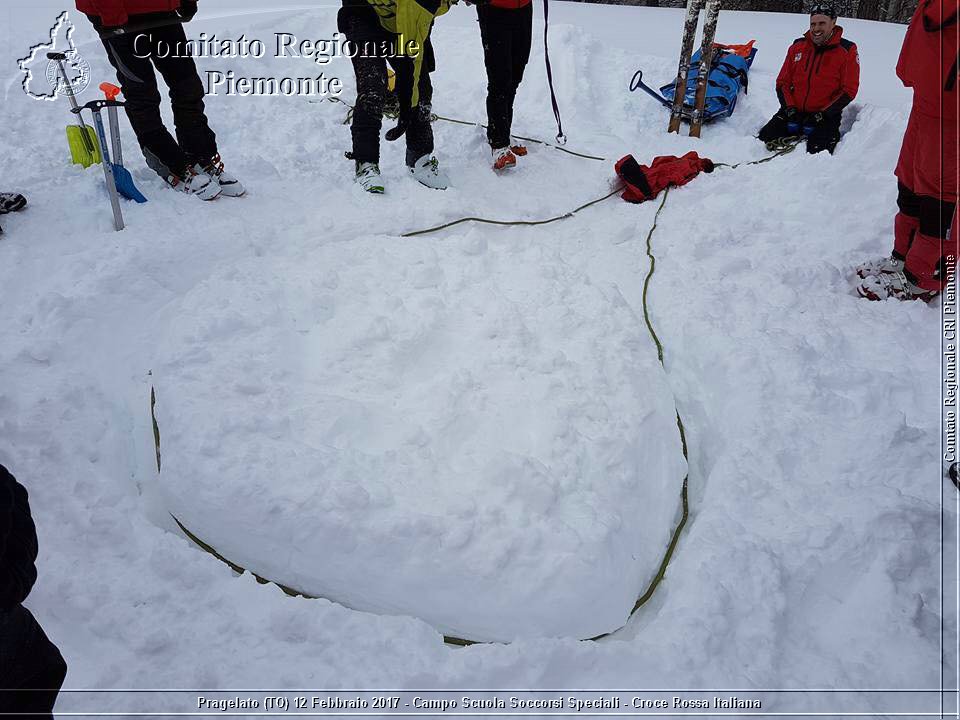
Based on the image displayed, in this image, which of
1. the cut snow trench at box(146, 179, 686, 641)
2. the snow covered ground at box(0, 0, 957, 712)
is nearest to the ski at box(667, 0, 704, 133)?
the snow covered ground at box(0, 0, 957, 712)

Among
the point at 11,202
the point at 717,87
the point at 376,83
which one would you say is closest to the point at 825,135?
the point at 717,87

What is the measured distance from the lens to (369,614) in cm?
164

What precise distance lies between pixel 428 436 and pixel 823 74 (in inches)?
154

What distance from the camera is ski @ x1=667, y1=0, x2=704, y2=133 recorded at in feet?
15.5

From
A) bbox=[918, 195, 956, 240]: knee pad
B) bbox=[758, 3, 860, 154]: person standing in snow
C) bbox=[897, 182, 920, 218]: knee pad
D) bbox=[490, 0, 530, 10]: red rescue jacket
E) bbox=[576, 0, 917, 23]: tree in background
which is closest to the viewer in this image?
bbox=[918, 195, 956, 240]: knee pad

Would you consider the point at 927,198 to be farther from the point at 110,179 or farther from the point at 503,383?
the point at 110,179

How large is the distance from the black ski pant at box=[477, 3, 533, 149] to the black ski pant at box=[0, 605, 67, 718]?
3.59 metres

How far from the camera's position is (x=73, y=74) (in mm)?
4309

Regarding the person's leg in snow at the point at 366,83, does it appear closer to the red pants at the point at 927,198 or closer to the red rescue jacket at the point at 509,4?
the red rescue jacket at the point at 509,4

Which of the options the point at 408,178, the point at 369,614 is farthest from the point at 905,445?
the point at 408,178

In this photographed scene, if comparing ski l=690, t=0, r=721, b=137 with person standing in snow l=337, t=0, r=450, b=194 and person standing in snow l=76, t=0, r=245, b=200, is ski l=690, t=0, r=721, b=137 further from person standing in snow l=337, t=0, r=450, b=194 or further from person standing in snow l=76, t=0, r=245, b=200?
person standing in snow l=76, t=0, r=245, b=200

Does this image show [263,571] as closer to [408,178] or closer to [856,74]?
[408,178]

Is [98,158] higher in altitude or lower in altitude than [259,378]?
higher

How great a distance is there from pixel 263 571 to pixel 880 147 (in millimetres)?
3697
